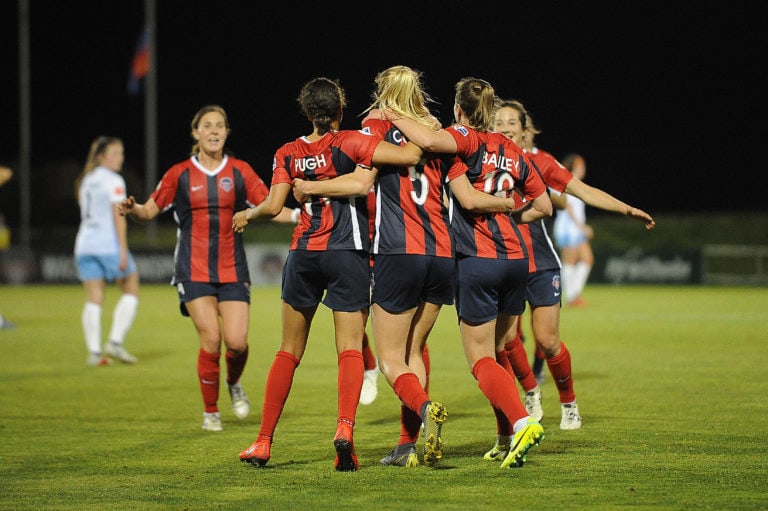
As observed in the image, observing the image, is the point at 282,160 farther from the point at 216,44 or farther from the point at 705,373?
the point at 216,44

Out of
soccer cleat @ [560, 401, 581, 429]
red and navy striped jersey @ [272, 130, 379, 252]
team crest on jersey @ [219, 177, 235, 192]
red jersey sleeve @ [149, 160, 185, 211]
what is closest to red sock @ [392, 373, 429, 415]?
red and navy striped jersey @ [272, 130, 379, 252]

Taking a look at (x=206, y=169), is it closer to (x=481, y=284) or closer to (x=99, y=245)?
(x=481, y=284)

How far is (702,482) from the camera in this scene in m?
5.59

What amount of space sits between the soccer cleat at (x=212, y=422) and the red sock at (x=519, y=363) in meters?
2.03

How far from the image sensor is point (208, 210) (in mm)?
7863

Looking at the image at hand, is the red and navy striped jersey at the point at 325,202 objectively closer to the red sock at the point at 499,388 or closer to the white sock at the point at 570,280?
the red sock at the point at 499,388

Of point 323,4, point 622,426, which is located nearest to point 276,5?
point 323,4

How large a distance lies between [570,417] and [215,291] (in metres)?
2.60

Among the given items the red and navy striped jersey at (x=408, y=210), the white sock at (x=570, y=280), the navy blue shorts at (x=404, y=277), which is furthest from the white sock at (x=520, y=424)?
the white sock at (x=570, y=280)

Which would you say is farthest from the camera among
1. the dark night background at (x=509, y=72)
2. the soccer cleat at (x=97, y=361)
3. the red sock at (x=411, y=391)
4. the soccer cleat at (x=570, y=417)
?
the dark night background at (x=509, y=72)

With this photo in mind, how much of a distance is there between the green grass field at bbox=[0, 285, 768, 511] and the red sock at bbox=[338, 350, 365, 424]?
38 centimetres

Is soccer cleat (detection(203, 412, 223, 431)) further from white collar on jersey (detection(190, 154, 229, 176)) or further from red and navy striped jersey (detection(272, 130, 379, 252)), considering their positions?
red and navy striped jersey (detection(272, 130, 379, 252))

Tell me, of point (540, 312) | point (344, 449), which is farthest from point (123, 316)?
point (344, 449)

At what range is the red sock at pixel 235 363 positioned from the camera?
307 inches
